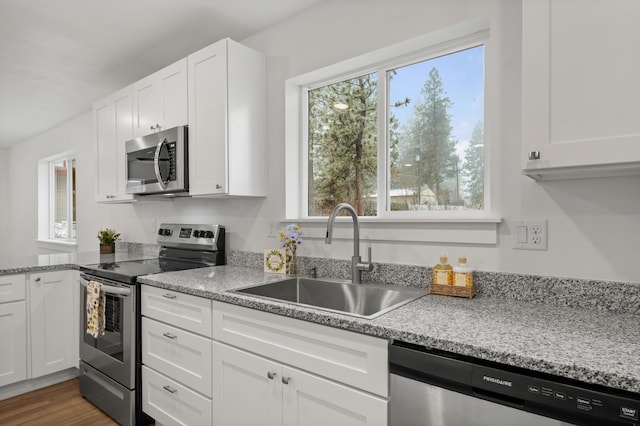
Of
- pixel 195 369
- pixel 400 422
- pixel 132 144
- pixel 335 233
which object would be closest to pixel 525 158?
pixel 400 422

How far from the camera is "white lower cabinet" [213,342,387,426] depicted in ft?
4.01

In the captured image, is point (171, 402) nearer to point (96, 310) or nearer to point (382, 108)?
point (96, 310)

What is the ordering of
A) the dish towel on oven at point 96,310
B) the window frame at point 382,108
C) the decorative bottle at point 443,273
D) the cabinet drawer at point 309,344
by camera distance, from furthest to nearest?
Answer: the dish towel on oven at point 96,310
the window frame at point 382,108
the decorative bottle at point 443,273
the cabinet drawer at point 309,344

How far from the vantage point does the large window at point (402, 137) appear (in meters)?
1.79

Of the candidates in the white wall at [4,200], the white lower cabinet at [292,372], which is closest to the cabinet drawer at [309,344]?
the white lower cabinet at [292,372]

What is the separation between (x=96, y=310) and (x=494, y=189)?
90.9 inches

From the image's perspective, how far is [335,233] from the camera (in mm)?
2090

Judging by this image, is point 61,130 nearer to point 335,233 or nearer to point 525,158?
point 335,233

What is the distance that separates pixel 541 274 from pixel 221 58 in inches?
79.1

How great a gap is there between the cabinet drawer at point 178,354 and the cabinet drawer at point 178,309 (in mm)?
38

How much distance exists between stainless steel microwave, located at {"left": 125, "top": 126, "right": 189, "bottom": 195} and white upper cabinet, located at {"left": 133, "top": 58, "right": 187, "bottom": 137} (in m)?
0.09

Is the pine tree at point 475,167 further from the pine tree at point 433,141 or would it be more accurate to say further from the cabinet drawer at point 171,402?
the cabinet drawer at point 171,402

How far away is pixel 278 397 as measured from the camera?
1.45 meters

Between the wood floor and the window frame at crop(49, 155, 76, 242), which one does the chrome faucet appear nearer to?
the wood floor
